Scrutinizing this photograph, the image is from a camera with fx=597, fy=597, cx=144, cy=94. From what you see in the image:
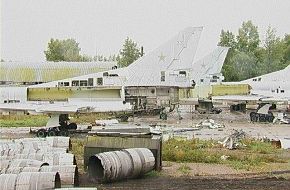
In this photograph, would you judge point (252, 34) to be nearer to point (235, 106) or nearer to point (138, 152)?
point (235, 106)

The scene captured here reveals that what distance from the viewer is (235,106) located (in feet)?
162

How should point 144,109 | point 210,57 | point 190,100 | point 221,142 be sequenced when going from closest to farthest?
point 221,142 < point 144,109 < point 190,100 < point 210,57

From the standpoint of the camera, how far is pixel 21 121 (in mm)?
37844

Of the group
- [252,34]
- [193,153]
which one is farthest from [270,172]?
[252,34]

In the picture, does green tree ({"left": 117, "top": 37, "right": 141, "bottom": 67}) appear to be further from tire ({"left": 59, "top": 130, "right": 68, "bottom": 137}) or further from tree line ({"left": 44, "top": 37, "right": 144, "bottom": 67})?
tire ({"left": 59, "top": 130, "right": 68, "bottom": 137})

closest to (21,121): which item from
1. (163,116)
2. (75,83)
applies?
(75,83)

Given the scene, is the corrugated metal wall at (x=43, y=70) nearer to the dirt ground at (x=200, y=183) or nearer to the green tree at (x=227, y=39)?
the green tree at (x=227, y=39)

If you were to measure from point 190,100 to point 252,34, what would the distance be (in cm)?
4968

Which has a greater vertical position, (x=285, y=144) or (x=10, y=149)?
(x=10, y=149)

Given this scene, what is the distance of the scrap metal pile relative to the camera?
12.7 m

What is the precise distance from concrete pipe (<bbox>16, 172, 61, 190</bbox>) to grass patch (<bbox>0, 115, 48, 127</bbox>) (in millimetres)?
22768

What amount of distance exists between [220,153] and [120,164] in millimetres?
6979

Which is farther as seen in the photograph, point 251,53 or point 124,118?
point 251,53

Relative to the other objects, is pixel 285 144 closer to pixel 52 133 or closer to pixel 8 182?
pixel 52 133
